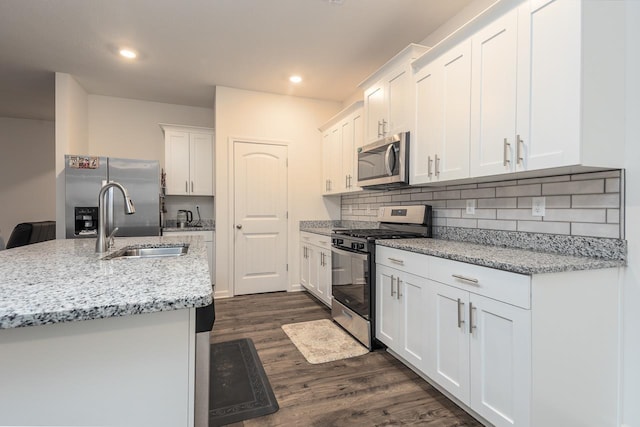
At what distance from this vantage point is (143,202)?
Result: 12.4 feet

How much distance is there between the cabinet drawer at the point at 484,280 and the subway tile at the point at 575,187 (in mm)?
707

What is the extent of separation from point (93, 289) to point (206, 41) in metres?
2.84

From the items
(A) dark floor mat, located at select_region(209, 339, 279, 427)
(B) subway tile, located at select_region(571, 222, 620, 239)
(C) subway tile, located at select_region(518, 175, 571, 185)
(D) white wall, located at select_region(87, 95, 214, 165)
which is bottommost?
(A) dark floor mat, located at select_region(209, 339, 279, 427)

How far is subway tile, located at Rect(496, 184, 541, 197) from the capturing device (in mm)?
1924

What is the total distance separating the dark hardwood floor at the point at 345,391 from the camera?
1.71m

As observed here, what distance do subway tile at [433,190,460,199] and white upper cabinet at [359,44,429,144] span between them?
610 mm

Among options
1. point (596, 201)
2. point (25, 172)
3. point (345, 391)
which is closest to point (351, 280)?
point (345, 391)

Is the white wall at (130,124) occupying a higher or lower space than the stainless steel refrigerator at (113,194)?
higher

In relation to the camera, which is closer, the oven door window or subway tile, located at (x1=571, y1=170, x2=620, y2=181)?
subway tile, located at (x1=571, y1=170, x2=620, y2=181)

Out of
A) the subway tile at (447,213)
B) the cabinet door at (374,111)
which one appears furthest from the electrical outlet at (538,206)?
the cabinet door at (374,111)

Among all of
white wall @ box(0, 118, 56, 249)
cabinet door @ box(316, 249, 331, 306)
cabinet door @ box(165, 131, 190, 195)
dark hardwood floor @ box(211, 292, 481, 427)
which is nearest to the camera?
dark hardwood floor @ box(211, 292, 481, 427)

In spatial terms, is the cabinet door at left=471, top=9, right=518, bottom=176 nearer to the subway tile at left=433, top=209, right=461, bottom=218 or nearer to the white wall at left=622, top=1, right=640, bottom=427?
the white wall at left=622, top=1, right=640, bottom=427

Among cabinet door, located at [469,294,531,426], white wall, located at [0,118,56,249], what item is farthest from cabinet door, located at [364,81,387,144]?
white wall, located at [0,118,56,249]

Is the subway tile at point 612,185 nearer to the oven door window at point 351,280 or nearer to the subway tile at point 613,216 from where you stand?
the subway tile at point 613,216
